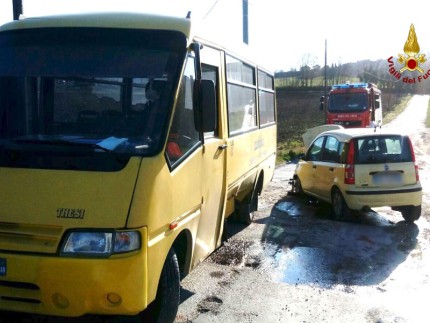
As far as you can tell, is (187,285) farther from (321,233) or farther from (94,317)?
(321,233)

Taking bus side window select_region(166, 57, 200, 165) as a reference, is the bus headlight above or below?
below

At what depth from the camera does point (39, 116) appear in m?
4.51

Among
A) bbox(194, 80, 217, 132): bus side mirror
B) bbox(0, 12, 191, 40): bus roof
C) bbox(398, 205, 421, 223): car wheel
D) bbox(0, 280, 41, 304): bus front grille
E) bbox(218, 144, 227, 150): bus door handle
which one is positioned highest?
bbox(0, 12, 191, 40): bus roof

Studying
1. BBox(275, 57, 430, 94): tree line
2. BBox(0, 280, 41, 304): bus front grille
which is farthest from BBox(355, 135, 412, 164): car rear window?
BBox(275, 57, 430, 94): tree line

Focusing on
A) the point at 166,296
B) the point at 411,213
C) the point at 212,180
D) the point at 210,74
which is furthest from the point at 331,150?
the point at 166,296

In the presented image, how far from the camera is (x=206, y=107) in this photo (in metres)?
4.57

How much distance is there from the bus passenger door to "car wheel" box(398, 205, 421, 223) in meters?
4.59

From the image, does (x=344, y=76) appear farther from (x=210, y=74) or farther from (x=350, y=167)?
(x=210, y=74)

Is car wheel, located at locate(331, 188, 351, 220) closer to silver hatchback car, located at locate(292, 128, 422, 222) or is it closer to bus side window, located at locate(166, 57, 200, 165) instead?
silver hatchback car, located at locate(292, 128, 422, 222)

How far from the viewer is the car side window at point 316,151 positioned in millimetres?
10709

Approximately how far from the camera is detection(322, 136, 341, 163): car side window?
31.8 feet

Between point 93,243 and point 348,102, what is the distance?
22.7 metres

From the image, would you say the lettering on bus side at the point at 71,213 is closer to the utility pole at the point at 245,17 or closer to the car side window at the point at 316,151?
the car side window at the point at 316,151

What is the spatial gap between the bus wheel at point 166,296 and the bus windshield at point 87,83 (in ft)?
3.61
